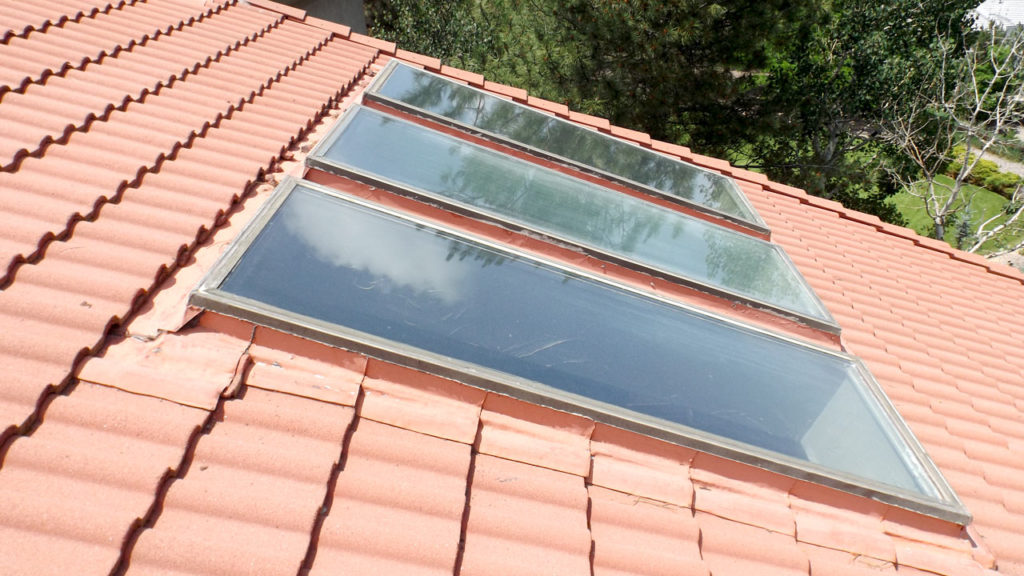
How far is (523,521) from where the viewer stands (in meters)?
1.91

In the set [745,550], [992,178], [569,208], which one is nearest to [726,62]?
[569,208]

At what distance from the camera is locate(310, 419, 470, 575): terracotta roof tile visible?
1.66 metres

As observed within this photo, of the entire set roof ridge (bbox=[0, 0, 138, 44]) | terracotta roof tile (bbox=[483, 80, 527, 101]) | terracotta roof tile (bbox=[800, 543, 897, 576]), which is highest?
terracotta roof tile (bbox=[483, 80, 527, 101])

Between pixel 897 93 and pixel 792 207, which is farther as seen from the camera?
pixel 897 93

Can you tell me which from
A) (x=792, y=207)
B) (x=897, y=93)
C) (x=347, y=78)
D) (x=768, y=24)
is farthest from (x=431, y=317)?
(x=897, y=93)

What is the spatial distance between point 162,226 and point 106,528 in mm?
1358

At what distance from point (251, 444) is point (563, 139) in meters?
3.87

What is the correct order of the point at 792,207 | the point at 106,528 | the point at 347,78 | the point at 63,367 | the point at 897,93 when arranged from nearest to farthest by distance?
1. the point at 106,528
2. the point at 63,367
3. the point at 347,78
4. the point at 792,207
5. the point at 897,93

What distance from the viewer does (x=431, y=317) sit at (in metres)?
2.33

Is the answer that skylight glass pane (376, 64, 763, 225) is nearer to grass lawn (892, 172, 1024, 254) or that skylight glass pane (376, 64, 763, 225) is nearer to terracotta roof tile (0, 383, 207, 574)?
terracotta roof tile (0, 383, 207, 574)

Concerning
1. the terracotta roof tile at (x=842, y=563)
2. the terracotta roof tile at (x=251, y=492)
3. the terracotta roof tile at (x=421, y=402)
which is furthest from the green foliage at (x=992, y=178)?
the terracotta roof tile at (x=251, y=492)

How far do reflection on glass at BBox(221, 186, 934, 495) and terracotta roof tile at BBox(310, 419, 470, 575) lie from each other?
369mm

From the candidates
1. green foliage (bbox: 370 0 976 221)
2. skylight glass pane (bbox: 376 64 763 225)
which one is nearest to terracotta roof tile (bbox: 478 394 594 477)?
skylight glass pane (bbox: 376 64 763 225)

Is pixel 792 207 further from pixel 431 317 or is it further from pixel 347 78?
pixel 431 317
